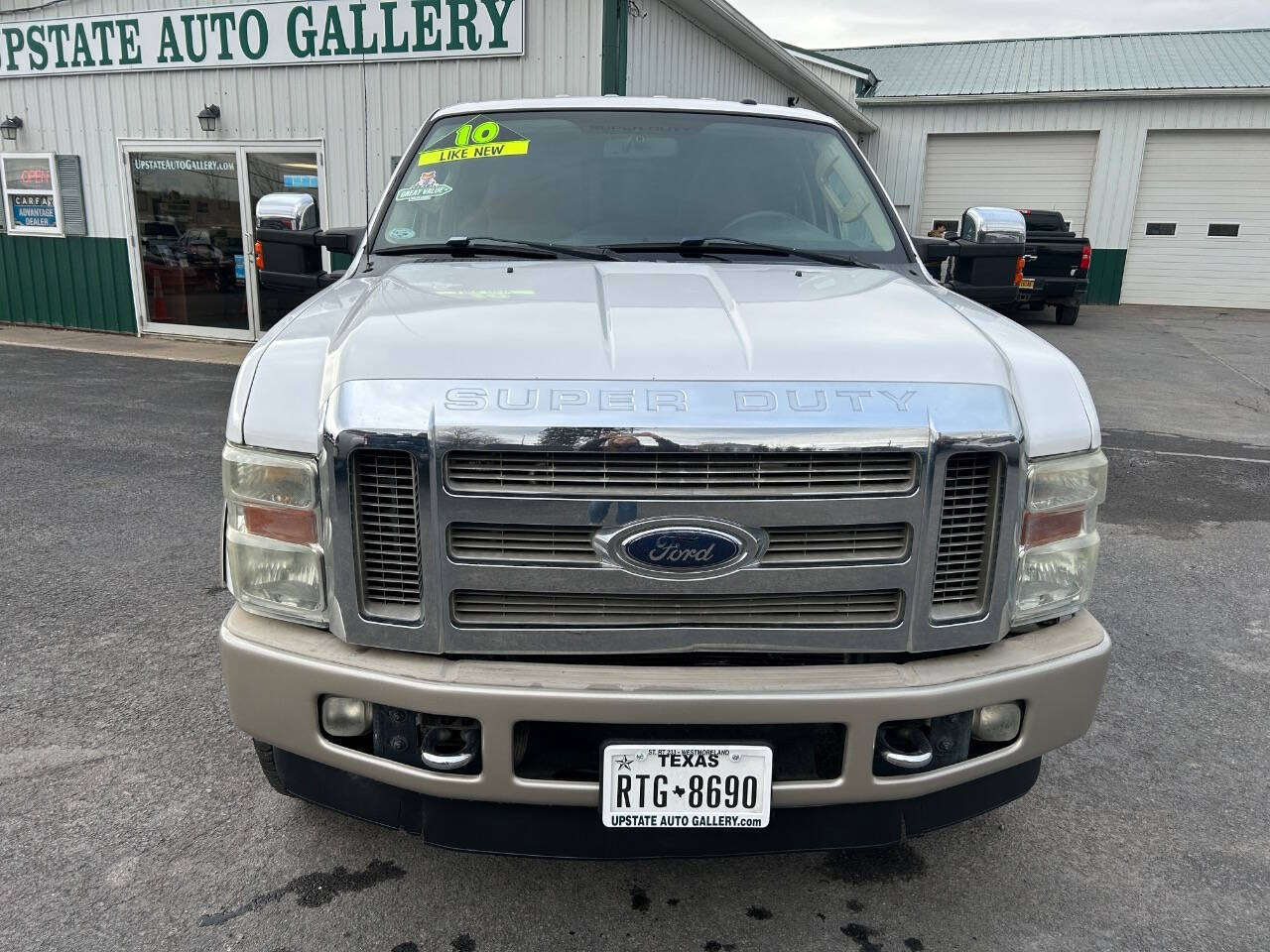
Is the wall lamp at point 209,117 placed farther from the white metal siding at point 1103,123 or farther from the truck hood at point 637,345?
the white metal siding at point 1103,123

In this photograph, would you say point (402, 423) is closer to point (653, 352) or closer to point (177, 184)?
point (653, 352)

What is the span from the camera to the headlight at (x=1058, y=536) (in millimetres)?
2041

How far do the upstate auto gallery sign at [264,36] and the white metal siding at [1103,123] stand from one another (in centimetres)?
1347

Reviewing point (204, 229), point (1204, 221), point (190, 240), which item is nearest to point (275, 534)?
point (204, 229)

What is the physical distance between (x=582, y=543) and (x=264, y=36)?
416 inches

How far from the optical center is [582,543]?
1906 millimetres

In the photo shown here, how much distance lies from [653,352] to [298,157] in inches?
397

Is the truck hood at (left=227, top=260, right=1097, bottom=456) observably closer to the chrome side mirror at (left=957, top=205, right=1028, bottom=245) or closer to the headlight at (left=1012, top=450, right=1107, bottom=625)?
the headlight at (left=1012, top=450, right=1107, bottom=625)

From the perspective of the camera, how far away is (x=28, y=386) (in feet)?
29.6

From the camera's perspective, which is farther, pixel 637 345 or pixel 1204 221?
pixel 1204 221

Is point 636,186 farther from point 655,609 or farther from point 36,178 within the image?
point 36,178

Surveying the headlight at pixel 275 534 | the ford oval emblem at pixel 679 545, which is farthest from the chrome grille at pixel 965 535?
the headlight at pixel 275 534

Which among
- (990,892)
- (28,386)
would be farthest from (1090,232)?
(990,892)

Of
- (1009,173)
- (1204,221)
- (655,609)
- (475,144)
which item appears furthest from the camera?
(1009,173)
